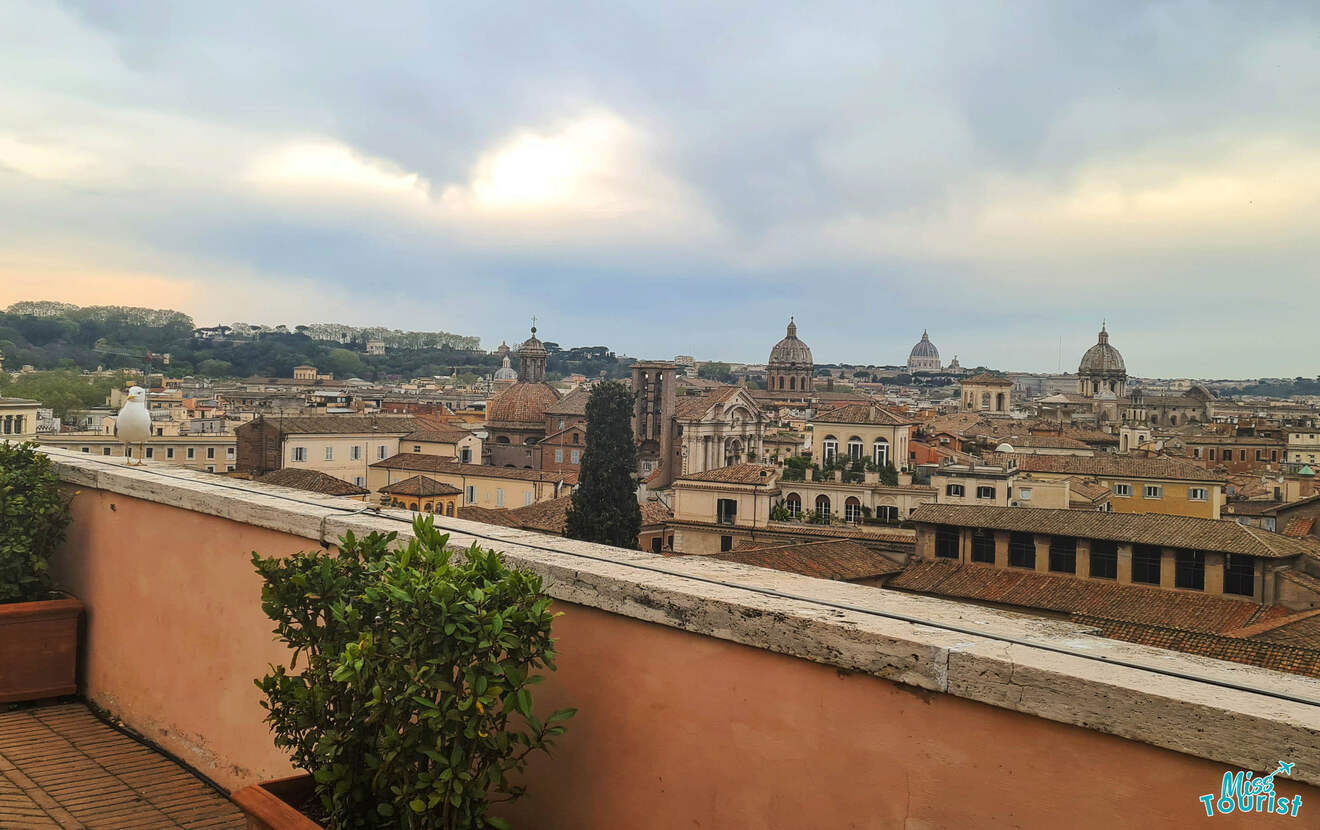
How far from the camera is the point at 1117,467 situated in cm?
3334

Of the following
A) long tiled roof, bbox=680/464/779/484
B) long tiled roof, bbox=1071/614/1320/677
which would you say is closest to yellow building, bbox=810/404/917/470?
long tiled roof, bbox=680/464/779/484

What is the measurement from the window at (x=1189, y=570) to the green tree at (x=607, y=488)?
40.5 feet

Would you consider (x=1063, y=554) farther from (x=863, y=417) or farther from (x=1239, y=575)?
(x=863, y=417)

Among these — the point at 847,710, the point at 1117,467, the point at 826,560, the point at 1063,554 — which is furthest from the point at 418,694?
the point at 1117,467

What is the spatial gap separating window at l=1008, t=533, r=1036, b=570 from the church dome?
81.7m

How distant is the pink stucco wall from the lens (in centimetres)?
159

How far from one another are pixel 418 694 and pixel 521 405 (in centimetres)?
4980

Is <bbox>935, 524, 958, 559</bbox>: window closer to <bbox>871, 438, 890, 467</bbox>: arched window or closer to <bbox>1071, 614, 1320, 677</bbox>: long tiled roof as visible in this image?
<bbox>1071, 614, 1320, 677</bbox>: long tiled roof

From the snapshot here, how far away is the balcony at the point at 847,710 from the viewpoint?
5.03 feet

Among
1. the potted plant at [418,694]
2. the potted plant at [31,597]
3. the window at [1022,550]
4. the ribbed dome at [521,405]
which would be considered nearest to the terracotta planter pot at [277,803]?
the potted plant at [418,694]

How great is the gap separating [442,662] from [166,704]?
7.21ft

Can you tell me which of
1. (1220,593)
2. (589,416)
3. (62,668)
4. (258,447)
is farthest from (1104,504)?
(62,668)

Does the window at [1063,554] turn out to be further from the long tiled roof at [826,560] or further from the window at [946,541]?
Result: the long tiled roof at [826,560]

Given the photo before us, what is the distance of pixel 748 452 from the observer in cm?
4616
